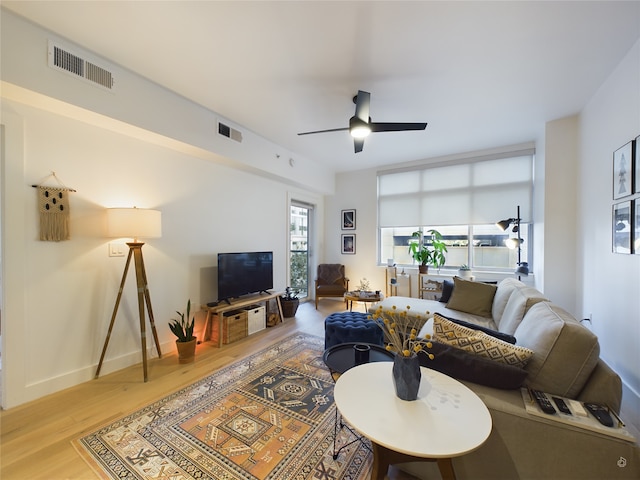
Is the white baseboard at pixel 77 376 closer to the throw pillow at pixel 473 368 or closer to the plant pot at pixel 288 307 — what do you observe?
the plant pot at pixel 288 307

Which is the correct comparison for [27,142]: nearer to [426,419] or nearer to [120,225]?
[120,225]

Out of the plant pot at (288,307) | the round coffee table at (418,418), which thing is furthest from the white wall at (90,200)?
the round coffee table at (418,418)

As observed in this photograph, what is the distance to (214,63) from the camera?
2.31 metres

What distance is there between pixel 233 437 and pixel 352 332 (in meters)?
1.39

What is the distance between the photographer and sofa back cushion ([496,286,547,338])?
221 centimetres

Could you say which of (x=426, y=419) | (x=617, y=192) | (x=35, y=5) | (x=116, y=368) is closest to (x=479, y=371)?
(x=426, y=419)

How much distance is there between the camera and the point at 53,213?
2223 millimetres

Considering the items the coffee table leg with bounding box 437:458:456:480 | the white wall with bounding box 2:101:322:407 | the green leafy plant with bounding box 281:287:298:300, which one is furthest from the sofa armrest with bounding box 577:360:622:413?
the green leafy plant with bounding box 281:287:298:300

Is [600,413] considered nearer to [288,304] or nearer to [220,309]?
[220,309]

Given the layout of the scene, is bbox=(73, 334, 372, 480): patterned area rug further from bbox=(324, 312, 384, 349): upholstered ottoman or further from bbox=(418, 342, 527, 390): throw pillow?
bbox=(418, 342, 527, 390): throw pillow

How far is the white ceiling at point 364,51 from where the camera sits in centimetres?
178

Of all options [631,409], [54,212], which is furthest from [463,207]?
[54,212]

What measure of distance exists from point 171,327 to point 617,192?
455cm

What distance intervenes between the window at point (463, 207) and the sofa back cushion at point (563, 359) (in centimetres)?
325
